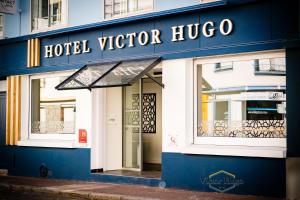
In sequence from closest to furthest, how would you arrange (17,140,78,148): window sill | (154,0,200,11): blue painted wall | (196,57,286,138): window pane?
(196,57,286,138): window pane < (154,0,200,11): blue painted wall < (17,140,78,148): window sill

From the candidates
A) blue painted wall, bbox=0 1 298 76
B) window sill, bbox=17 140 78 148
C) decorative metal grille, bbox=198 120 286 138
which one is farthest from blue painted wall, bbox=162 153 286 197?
window sill, bbox=17 140 78 148

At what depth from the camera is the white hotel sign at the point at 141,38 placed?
11.4 m

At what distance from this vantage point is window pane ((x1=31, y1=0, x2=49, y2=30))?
597 inches

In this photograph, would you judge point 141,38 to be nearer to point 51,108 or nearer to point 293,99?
point 51,108

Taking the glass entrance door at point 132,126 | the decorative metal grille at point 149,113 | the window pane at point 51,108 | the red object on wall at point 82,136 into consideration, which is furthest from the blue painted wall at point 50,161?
the decorative metal grille at point 149,113

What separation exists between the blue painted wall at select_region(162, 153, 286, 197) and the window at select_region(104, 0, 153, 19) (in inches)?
147

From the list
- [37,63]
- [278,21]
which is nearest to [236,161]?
[278,21]

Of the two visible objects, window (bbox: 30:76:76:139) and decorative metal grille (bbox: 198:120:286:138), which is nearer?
decorative metal grille (bbox: 198:120:286:138)

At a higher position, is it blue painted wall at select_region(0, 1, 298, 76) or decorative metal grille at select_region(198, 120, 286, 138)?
blue painted wall at select_region(0, 1, 298, 76)

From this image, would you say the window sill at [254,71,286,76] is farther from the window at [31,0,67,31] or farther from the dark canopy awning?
the window at [31,0,67,31]

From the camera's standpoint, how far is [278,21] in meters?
10.4

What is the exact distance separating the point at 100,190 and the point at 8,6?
21.3ft

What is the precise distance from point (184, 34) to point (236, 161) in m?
3.16

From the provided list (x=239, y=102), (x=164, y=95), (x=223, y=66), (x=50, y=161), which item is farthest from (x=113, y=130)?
(x=239, y=102)
